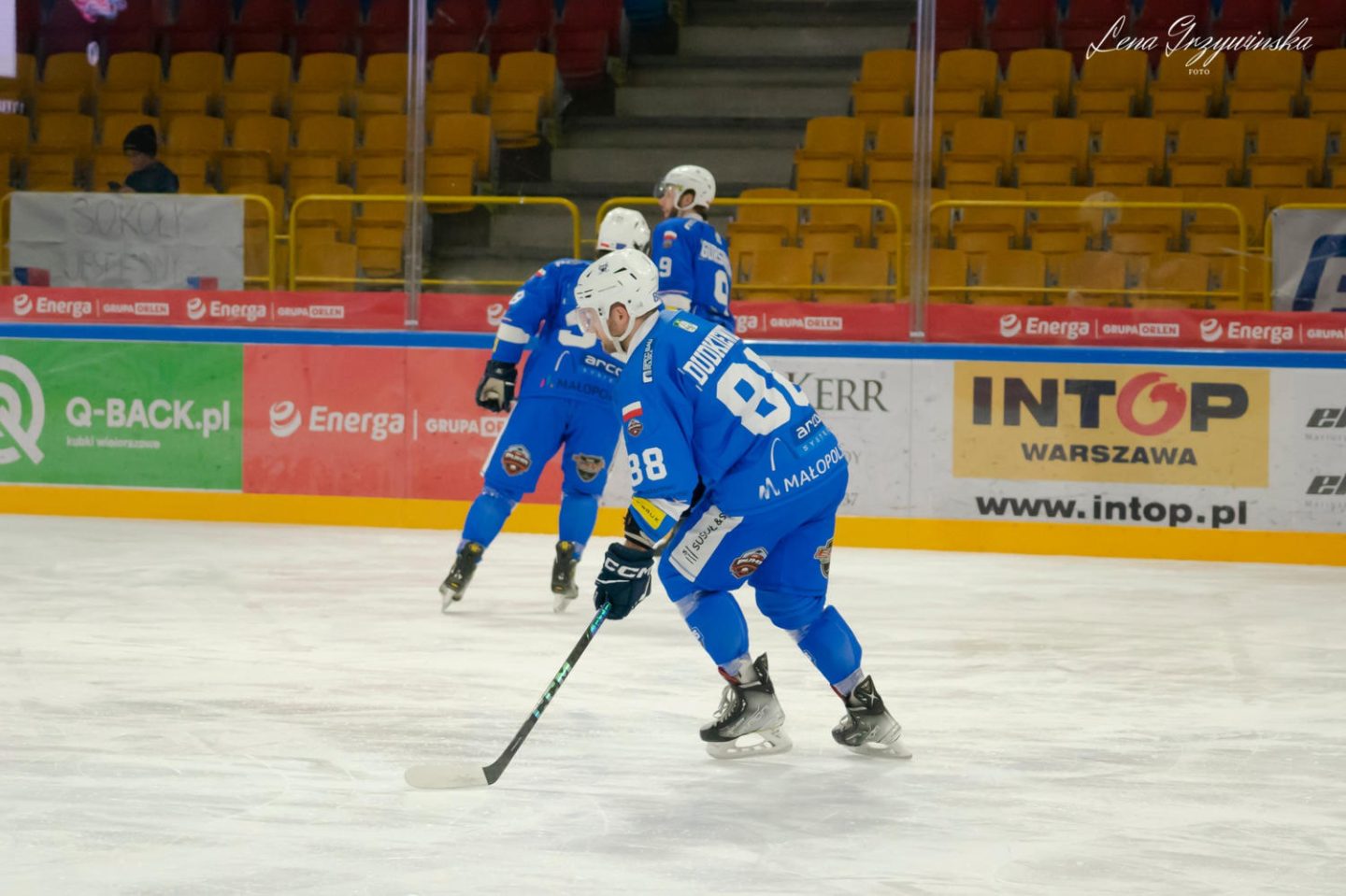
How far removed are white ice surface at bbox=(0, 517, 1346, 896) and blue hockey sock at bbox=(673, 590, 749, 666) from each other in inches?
11.9

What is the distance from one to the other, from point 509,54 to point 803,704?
5.01 meters

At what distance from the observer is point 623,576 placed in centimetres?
396

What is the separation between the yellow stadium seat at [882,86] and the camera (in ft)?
27.7

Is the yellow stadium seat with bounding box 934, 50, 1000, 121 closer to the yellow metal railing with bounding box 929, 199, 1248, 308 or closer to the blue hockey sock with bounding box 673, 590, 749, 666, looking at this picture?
the yellow metal railing with bounding box 929, 199, 1248, 308

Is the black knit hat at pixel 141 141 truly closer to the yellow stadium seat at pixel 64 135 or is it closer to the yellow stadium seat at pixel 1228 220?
the yellow stadium seat at pixel 64 135

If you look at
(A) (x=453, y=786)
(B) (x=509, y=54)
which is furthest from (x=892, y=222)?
(A) (x=453, y=786)

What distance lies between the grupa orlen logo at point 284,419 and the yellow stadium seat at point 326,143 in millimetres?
1173

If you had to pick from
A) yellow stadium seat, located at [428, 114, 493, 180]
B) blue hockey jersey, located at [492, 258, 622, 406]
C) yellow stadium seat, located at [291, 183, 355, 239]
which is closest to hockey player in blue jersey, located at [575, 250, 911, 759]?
blue hockey jersey, located at [492, 258, 622, 406]

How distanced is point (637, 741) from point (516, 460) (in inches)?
87.2

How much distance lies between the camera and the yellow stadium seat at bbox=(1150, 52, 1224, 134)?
8156 mm

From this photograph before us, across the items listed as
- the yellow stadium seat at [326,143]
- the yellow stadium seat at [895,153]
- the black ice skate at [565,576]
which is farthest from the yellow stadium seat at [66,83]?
the black ice skate at [565,576]

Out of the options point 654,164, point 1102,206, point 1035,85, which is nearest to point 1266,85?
point 1102,206

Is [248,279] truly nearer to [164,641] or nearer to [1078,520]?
[164,641]

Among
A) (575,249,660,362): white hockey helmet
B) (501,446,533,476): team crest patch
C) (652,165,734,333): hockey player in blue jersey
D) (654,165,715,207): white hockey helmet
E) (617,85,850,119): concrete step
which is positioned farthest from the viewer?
(617,85,850,119): concrete step
